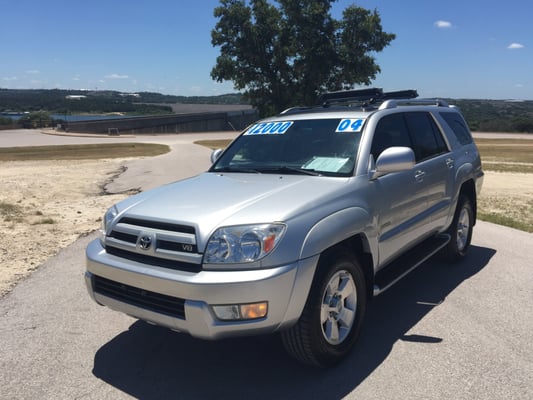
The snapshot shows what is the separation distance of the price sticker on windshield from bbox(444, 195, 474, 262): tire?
2110 millimetres

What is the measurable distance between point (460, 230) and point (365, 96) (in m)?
2.04

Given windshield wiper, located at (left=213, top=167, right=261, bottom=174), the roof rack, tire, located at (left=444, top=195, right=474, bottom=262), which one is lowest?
tire, located at (left=444, top=195, right=474, bottom=262)

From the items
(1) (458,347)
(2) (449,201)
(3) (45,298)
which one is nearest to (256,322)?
(1) (458,347)

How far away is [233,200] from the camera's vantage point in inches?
131

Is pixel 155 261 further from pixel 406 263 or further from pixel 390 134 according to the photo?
pixel 390 134

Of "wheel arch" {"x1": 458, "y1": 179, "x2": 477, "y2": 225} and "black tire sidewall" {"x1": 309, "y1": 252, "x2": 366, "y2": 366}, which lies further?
"wheel arch" {"x1": 458, "y1": 179, "x2": 477, "y2": 225}

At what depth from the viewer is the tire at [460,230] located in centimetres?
565

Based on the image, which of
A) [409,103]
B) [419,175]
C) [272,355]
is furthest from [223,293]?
[409,103]

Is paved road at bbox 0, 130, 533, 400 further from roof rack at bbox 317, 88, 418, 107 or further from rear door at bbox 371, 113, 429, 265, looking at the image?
roof rack at bbox 317, 88, 418, 107

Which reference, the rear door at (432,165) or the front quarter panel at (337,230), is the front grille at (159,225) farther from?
the rear door at (432,165)

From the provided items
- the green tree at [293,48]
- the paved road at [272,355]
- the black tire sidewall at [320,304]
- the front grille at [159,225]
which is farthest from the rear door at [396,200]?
the green tree at [293,48]

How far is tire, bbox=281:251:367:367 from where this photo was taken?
314 centimetres

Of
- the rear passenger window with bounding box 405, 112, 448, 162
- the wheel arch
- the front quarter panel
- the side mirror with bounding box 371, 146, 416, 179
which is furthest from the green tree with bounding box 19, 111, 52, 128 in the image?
the front quarter panel

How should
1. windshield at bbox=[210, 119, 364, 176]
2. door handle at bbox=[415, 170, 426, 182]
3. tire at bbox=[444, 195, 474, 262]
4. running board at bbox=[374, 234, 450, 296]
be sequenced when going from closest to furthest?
1. running board at bbox=[374, 234, 450, 296]
2. windshield at bbox=[210, 119, 364, 176]
3. door handle at bbox=[415, 170, 426, 182]
4. tire at bbox=[444, 195, 474, 262]
